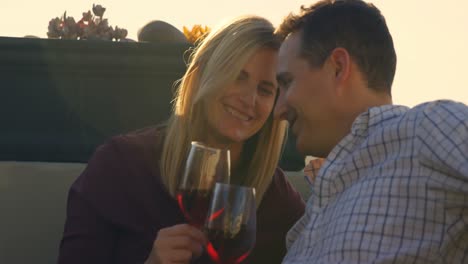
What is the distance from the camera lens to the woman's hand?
2439mm

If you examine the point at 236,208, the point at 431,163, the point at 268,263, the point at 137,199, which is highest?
the point at 431,163

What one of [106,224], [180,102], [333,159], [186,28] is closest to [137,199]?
[106,224]

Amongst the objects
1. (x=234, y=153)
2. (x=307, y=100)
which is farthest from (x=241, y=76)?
(x=307, y=100)

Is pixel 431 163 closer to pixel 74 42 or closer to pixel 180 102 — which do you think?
pixel 180 102

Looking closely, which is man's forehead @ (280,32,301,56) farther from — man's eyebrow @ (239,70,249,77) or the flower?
the flower

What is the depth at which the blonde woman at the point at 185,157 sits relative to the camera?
3.04 meters

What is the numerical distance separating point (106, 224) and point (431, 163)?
1.29 m

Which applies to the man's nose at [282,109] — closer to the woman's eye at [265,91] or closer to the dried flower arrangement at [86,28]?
the woman's eye at [265,91]

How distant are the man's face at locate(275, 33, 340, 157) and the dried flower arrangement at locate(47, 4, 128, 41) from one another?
5.11 ft

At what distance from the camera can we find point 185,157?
10.1 feet

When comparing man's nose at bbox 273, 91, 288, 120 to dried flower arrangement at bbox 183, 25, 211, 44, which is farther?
dried flower arrangement at bbox 183, 25, 211, 44

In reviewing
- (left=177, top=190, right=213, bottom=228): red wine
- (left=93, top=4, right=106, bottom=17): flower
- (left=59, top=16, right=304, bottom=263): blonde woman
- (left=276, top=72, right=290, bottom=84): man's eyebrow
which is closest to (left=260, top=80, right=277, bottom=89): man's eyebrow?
(left=59, top=16, right=304, bottom=263): blonde woman

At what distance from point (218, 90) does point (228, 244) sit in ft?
3.09

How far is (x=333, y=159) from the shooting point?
237 centimetres
